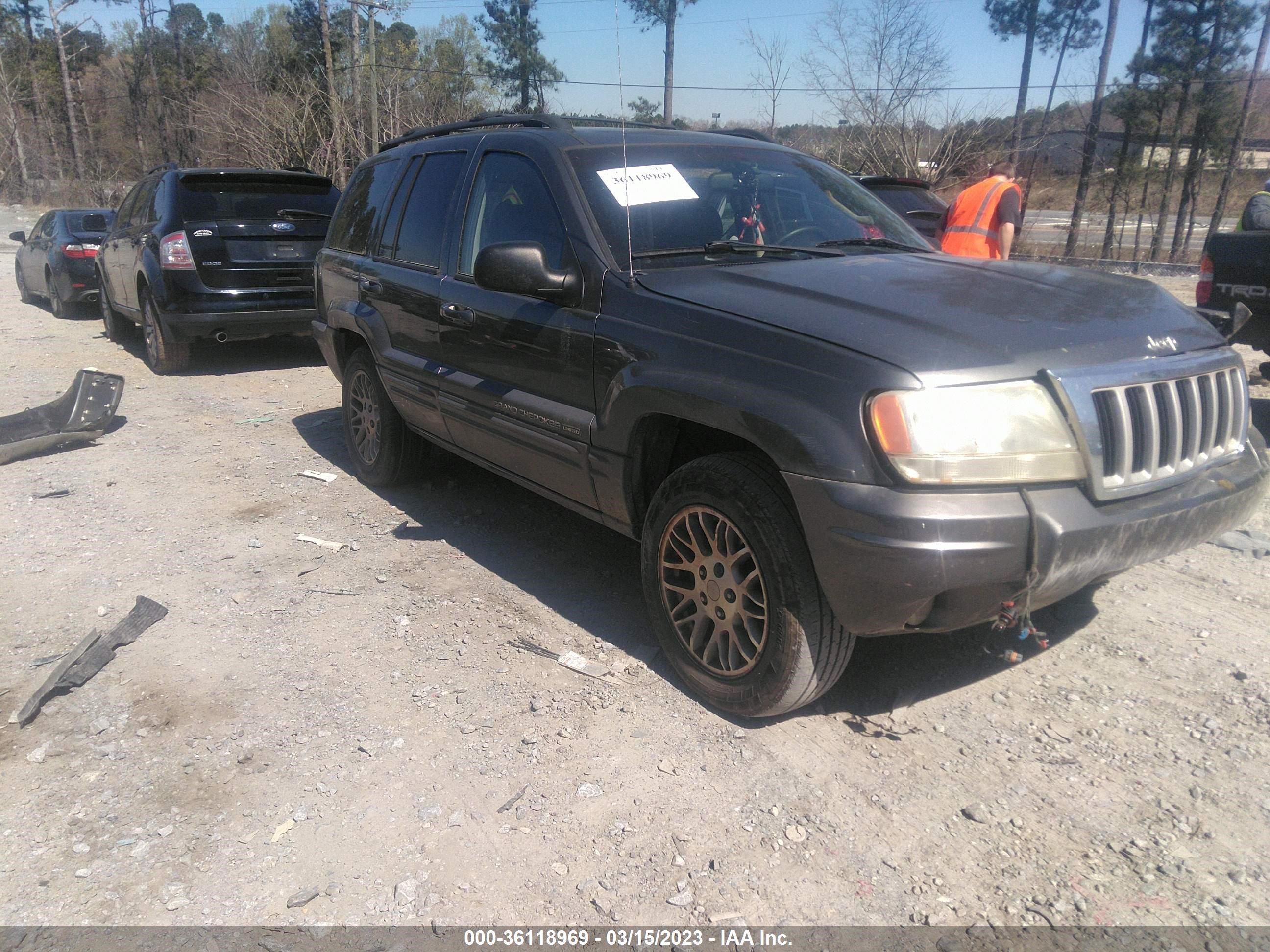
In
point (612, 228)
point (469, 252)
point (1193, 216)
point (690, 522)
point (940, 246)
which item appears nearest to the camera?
point (690, 522)

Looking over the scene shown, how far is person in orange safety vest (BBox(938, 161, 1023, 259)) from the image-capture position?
6.82 meters

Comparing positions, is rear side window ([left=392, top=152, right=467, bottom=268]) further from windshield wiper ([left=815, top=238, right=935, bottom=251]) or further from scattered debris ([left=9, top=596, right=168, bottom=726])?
scattered debris ([left=9, top=596, right=168, bottom=726])

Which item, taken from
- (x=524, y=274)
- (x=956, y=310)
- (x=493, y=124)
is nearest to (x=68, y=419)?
(x=493, y=124)

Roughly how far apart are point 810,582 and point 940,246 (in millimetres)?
5368

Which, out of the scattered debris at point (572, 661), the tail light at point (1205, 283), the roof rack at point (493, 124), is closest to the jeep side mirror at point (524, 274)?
the roof rack at point (493, 124)

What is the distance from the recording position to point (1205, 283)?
657cm

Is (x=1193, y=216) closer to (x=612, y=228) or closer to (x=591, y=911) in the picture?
(x=612, y=228)

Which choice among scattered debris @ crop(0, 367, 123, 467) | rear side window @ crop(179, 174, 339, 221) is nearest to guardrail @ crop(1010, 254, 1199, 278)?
rear side window @ crop(179, 174, 339, 221)

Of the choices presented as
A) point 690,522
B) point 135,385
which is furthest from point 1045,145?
point 690,522

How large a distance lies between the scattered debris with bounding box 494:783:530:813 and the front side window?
76.2 inches

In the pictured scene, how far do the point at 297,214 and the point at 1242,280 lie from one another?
7880 mm

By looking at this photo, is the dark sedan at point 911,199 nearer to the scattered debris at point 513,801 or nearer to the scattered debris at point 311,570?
the scattered debris at point 311,570

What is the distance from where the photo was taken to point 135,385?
28.6 feet

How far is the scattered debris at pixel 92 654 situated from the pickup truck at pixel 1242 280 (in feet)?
20.3
